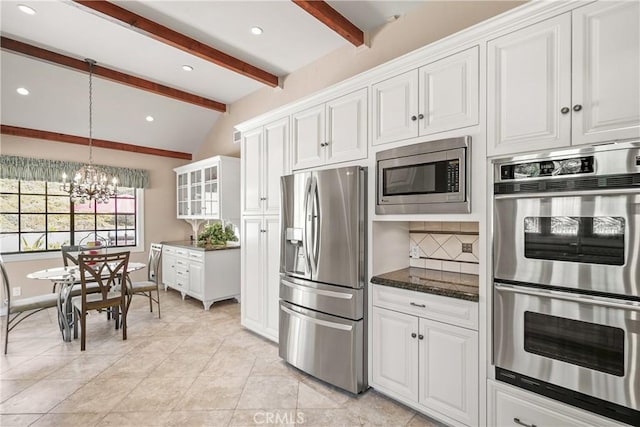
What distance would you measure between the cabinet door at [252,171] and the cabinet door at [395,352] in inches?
71.4

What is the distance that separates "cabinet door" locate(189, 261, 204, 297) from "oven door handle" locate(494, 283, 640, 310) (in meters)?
4.14

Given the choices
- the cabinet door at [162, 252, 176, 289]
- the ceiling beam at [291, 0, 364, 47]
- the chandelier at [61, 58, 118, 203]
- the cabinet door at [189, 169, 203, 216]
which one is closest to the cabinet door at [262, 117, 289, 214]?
the ceiling beam at [291, 0, 364, 47]

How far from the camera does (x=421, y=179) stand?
2135 mm

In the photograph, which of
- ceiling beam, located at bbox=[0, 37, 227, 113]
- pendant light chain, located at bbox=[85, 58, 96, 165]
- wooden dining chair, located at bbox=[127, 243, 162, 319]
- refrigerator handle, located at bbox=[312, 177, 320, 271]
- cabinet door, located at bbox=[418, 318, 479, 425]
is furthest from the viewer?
wooden dining chair, located at bbox=[127, 243, 162, 319]

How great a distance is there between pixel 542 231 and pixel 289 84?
3.62 metres

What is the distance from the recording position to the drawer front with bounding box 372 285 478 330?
1.92 m

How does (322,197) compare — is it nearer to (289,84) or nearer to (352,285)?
(352,285)

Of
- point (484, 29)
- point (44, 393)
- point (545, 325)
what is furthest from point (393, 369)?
point (44, 393)

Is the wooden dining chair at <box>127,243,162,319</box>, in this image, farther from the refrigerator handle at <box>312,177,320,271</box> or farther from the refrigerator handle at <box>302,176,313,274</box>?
the refrigerator handle at <box>312,177,320,271</box>

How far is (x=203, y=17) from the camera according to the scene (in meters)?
3.01

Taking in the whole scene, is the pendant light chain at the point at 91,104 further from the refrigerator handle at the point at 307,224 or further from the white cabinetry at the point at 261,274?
the refrigerator handle at the point at 307,224

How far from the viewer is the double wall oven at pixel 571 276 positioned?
1.41m

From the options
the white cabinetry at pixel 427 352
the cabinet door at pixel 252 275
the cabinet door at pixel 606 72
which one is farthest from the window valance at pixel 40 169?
the cabinet door at pixel 606 72

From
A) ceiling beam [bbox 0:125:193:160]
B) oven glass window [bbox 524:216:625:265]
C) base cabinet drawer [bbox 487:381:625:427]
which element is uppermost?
ceiling beam [bbox 0:125:193:160]
